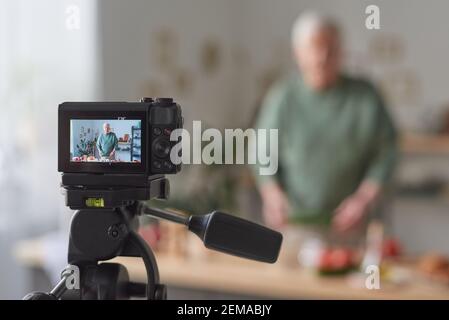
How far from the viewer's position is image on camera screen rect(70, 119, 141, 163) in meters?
0.45

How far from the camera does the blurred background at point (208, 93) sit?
1.25 metres

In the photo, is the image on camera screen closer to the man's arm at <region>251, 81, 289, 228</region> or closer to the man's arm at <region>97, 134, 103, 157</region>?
the man's arm at <region>97, 134, 103, 157</region>

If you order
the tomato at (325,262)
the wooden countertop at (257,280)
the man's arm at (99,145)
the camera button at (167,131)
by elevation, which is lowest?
the wooden countertop at (257,280)

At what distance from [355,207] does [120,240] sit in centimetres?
124

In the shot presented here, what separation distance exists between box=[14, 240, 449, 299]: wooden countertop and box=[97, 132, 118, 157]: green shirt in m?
0.85

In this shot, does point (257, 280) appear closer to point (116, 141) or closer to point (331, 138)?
point (331, 138)

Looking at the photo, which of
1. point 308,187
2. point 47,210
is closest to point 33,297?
point 47,210

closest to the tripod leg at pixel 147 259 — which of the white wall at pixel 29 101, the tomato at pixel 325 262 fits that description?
the white wall at pixel 29 101

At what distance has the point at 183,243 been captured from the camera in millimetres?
1568

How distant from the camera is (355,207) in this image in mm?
1657

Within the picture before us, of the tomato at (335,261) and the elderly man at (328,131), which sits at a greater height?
the elderly man at (328,131)

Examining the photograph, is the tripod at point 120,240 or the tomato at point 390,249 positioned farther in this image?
the tomato at point 390,249

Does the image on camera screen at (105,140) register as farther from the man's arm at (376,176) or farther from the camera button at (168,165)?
the man's arm at (376,176)
